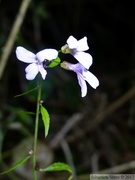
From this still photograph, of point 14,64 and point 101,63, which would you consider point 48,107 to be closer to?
point 14,64

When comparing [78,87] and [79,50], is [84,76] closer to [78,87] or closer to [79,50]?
[79,50]

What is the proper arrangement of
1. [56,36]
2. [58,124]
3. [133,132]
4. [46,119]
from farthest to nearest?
[56,36] < [133,132] < [58,124] < [46,119]

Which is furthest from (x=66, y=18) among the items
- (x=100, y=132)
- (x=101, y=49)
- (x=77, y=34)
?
(x=100, y=132)

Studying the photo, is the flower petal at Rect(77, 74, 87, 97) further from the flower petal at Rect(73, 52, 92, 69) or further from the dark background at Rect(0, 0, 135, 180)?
the dark background at Rect(0, 0, 135, 180)

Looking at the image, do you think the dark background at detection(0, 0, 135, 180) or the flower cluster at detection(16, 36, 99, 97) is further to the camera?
the dark background at detection(0, 0, 135, 180)

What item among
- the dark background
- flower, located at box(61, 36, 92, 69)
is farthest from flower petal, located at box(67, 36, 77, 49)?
the dark background

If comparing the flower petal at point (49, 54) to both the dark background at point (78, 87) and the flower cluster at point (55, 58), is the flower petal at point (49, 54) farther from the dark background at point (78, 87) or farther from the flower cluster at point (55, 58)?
the dark background at point (78, 87)

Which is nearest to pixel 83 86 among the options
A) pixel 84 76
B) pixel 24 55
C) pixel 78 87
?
pixel 84 76
